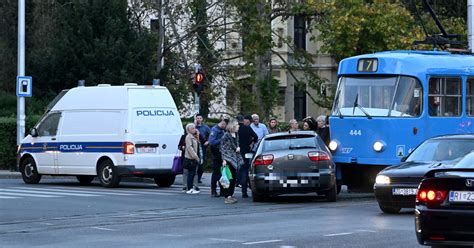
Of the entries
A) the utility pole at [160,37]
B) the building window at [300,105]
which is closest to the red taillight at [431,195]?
the utility pole at [160,37]

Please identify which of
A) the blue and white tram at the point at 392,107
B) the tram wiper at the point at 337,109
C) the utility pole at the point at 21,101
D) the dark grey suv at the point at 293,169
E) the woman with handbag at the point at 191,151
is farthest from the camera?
the utility pole at the point at 21,101

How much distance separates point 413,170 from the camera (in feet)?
65.3

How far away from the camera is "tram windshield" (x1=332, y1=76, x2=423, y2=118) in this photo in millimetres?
24750

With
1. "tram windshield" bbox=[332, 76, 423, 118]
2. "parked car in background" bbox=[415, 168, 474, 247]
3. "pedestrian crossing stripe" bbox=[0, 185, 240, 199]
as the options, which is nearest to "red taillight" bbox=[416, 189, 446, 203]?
"parked car in background" bbox=[415, 168, 474, 247]

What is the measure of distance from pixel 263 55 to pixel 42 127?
13.7m

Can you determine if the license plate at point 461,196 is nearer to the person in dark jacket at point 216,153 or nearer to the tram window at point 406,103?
the tram window at point 406,103

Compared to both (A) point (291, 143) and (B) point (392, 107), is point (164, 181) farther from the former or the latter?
(B) point (392, 107)

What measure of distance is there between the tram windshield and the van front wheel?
643 cm

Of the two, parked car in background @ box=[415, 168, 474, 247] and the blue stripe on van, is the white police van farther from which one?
parked car in background @ box=[415, 168, 474, 247]

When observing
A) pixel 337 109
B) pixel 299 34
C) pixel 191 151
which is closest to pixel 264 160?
pixel 337 109

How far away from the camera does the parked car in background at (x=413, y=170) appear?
64.7 ft

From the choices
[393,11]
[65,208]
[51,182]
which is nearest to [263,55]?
[393,11]

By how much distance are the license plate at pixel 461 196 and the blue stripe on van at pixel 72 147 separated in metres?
16.4

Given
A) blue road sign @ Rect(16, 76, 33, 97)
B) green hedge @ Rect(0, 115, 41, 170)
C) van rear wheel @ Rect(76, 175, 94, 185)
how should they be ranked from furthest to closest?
1. green hedge @ Rect(0, 115, 41, 170)
2. blue road sign @ Rect(16, 76, 33, 97)
3. van rear wheel @ Rect(76, 175, 94, 185)
